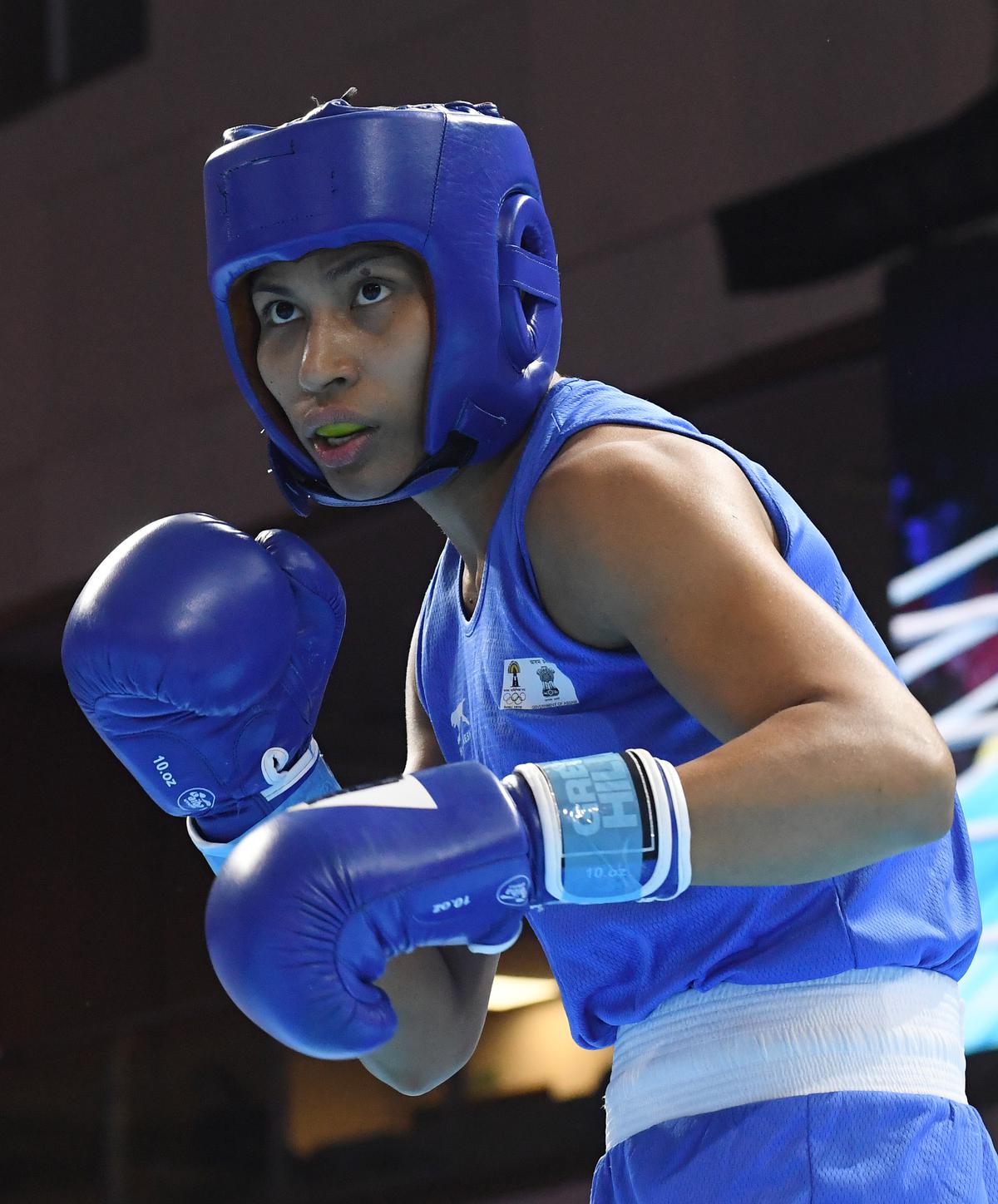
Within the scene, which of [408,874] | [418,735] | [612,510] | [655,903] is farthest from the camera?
[418,735]

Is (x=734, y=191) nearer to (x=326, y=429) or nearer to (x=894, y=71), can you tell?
(x=894, y=71)

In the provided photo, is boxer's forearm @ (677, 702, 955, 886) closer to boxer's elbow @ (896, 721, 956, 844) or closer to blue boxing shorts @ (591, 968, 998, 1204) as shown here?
boxer's elbow @ (896, 721, 956, 844)

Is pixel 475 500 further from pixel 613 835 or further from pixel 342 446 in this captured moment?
pixel 613 835

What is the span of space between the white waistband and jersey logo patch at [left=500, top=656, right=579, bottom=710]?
27cm

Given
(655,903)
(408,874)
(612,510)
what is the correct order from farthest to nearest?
1. (655,903)
2. (612,510)
3. (408,874)

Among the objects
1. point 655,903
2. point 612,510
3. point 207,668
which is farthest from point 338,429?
point 655,903

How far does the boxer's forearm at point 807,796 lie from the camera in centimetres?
114

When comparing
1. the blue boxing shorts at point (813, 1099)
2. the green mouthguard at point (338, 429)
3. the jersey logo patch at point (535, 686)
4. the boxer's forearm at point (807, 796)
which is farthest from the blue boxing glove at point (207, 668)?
the boxer's forearm at point (807, 796)

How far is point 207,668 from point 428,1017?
1.40ft

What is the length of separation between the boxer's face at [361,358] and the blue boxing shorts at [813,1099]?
554 millimetres

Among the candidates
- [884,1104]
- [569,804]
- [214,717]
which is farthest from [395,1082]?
[569,804]

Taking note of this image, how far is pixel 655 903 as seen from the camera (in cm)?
143

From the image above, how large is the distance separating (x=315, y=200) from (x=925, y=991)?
85cm

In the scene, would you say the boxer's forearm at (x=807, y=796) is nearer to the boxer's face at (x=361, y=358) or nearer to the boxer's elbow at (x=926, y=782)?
the boxer's elbow at (x=926, y=782)
